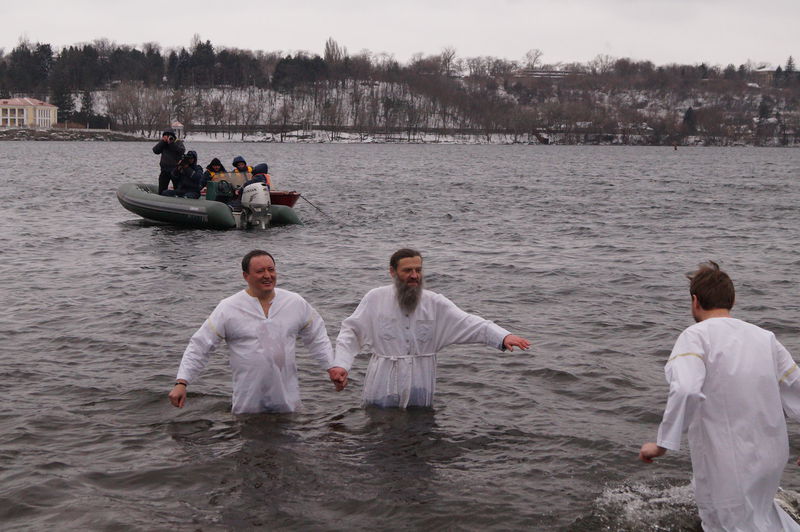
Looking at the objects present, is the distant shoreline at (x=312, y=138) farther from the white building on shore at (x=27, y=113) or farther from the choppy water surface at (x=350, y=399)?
the choppy water surface at (x=350, y=399)

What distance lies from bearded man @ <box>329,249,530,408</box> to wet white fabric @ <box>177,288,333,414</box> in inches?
11.2

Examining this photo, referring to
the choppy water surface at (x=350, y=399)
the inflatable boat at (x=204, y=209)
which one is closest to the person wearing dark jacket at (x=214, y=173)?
the inflatable boat at (x=204, y=209)

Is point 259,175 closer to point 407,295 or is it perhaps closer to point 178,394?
point 407,295

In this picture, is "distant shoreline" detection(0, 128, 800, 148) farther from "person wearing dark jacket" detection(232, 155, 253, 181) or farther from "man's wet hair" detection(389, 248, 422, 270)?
"man's wet hair" detection(389, 248, 422, 270)

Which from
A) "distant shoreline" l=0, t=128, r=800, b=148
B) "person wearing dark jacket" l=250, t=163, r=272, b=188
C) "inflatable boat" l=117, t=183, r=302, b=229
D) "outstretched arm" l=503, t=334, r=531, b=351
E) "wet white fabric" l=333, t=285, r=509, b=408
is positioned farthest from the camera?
"distant shoreline" l=0, t=128, r=800, b=148

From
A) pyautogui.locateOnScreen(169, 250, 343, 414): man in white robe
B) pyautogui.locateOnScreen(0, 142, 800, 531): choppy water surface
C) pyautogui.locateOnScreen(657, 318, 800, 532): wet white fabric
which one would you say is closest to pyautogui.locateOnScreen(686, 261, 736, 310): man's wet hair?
pyautogui.locateOnScreen(657, 318, 800, 532): wet white fabric

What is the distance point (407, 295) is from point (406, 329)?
310mm

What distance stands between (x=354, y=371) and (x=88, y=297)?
19.5 ft

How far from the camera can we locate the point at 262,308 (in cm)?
680

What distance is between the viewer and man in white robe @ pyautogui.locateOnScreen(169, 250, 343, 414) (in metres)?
6.65

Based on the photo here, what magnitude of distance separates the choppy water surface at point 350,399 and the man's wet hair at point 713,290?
6.01 feet

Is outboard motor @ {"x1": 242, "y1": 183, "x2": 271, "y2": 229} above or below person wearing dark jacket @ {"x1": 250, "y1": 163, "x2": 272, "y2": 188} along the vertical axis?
below

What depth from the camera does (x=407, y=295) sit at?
6887mm

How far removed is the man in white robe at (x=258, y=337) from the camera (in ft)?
21.8
